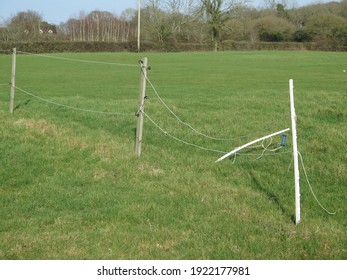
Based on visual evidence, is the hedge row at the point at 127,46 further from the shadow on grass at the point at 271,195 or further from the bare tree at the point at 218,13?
the shadow on grass at the point at 271,195

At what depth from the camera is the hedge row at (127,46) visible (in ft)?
215

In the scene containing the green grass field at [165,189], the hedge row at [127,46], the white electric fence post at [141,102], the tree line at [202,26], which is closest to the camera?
the green grass field at [165,189]

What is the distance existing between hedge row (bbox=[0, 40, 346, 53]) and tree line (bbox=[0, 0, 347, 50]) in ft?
3.87

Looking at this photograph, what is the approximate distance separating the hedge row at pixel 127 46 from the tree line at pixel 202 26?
1.18 meters

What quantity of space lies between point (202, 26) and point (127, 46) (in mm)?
23861

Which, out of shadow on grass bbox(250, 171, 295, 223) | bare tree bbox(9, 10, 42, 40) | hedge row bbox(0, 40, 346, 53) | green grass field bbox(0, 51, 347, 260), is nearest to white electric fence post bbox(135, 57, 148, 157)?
green grass field bbox(0, 51, 347, 260)

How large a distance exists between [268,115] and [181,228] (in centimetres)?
751

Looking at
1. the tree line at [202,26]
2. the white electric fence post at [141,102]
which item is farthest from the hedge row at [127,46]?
the white electric fence post at [141,102]

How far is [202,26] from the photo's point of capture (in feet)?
296

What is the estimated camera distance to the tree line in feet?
275

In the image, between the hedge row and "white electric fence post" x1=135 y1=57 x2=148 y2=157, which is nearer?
"white electric fence post" x1=135 y1=57 x2=148 y2=157

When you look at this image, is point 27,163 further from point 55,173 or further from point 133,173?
point 133,173

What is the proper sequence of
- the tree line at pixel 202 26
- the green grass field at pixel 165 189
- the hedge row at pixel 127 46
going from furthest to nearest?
the tree line at pixel 202 26 < the hedge row at pixel 127 46 < the green grass field at pixel 165 189

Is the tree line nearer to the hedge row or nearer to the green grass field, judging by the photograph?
the hedge row
